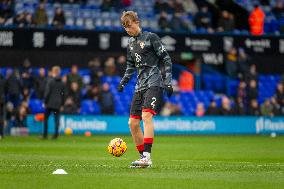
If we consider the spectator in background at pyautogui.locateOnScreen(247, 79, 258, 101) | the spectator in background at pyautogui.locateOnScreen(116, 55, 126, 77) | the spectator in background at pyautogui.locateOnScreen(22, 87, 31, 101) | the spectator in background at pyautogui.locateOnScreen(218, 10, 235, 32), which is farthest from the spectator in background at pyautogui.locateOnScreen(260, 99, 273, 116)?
the spectator in background at pyautogui.locateOnScreen(22, 87, 31, 101)

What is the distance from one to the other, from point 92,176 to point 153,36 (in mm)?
3184

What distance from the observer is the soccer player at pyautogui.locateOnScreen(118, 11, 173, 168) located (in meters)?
13.4

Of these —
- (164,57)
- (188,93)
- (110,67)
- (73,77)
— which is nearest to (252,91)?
(188,93)

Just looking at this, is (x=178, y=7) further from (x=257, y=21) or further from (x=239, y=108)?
(x=239, y=108)

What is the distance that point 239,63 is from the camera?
3497 cm

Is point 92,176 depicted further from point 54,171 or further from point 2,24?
point 2,24

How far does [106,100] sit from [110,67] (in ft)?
6.02

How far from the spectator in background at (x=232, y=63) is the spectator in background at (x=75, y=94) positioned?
737 centimetres

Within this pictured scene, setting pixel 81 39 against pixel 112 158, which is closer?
pixel 112 158

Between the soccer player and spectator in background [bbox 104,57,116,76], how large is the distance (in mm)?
18190

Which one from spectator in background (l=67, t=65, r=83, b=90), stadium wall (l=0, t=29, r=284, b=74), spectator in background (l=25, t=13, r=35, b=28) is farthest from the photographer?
stadium wall (l=0, t=29, r=284, b=74)

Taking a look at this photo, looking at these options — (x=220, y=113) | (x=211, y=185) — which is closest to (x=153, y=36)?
(x=211, y=185)

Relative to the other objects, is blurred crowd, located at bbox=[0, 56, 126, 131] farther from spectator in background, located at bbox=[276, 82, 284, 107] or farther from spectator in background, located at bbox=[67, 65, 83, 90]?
spectator in background, located at bbox=[276, 82, 284, 107]

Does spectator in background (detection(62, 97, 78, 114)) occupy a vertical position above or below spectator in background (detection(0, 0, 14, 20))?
below
